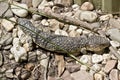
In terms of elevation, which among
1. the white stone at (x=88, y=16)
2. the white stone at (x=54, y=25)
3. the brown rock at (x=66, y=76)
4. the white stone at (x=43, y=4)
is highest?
the white stone at (x=43, y=4)

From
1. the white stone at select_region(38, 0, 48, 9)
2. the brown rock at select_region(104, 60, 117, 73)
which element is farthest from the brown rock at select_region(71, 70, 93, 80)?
the white stone at select_region(38, 0, 48, 9)

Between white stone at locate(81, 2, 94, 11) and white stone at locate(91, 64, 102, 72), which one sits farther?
white stone at locate(81, 2, 94, 11)

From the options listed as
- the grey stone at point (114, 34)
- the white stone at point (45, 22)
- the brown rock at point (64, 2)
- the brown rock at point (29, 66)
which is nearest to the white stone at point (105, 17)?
the grey stone at point (114, 34)

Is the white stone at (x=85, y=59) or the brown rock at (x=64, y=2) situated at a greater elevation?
the brown rock at (x=64, y=2)

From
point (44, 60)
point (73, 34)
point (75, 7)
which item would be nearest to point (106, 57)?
point (73, 34)

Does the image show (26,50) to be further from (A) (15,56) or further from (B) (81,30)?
(B) (81,30)

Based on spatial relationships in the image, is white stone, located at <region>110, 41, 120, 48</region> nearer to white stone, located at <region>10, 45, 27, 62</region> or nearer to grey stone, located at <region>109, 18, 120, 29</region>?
grey stone, located at <region>109, 18, 120, 29</region>

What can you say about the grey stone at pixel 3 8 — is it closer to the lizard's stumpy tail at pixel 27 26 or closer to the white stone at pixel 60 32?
the lizard's stumpy tail at pixel 27 26

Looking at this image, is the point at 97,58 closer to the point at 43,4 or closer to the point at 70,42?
the point at 70,42
